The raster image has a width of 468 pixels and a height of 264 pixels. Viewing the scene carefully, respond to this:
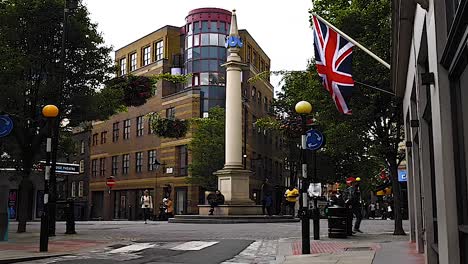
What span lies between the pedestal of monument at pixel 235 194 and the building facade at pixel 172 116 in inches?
629

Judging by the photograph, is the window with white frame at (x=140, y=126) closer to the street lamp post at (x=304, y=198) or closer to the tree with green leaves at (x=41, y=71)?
the tree with green leaves at (x=41, y=71)

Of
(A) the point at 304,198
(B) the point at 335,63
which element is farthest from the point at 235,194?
(B) the point at 335,63

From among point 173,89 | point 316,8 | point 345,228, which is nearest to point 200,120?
point 173,89

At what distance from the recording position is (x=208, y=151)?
45.6 m

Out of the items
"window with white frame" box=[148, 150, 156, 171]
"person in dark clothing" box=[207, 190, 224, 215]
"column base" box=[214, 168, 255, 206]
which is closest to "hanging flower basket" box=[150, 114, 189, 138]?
"column base" box=[214, 168, 255, 206]

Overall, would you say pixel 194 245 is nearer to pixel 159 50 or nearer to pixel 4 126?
pixel 4 126

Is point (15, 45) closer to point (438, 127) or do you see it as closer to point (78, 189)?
point (438, 127)

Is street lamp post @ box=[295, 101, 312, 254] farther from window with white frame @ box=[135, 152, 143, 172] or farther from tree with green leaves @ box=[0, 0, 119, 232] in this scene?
window with white frame @ box=[135, 152, 143, 172]

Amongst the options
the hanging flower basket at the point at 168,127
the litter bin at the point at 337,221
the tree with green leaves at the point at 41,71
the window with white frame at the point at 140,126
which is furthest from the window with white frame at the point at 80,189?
the litter bin at the point at 337,221

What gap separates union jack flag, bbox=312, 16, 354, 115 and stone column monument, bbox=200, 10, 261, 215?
18666mm

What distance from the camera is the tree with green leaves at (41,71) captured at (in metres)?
19.8

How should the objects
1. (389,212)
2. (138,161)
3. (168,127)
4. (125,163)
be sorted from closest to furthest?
1. (168,127)
2. (389,212)
3. (138,161)
4. (125,163)

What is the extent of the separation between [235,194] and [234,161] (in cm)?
202

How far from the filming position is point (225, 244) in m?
16.2
